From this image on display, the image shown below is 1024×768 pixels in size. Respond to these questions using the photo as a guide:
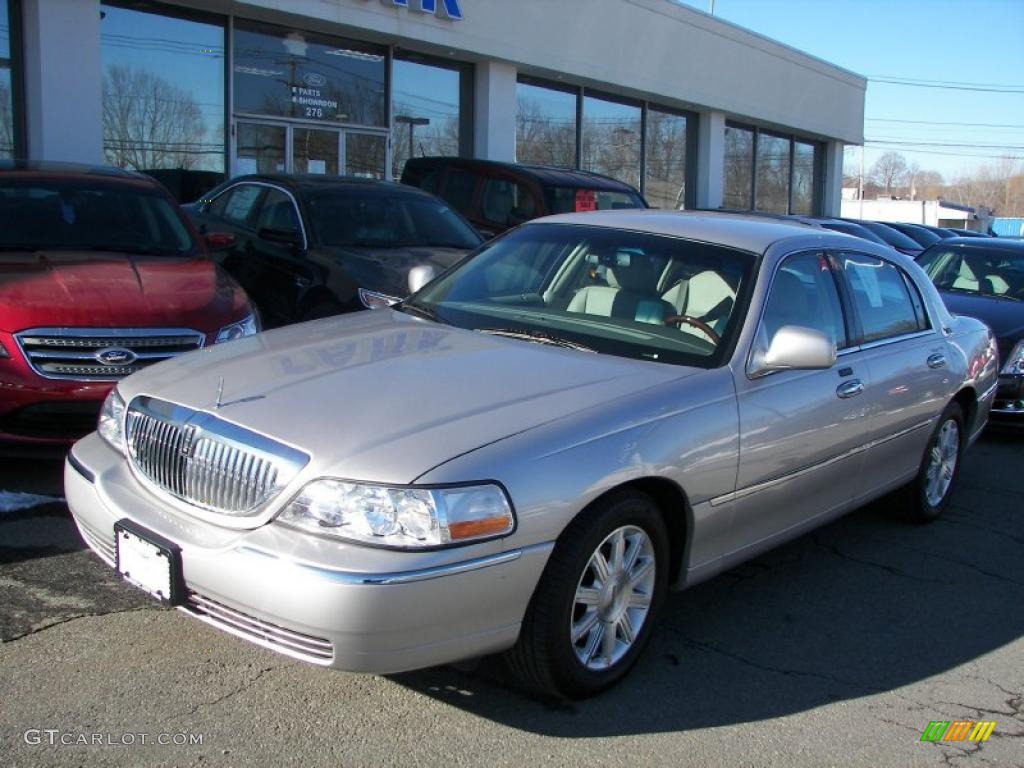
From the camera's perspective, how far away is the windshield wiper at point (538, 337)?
414 cm

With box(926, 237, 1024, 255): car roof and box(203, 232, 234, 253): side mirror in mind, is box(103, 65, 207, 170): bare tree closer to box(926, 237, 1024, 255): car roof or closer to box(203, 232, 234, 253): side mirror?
box(203, 232, 234, 253): side mirror

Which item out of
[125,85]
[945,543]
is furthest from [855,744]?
[125,85]

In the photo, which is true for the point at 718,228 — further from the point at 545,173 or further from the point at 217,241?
the point at 545,173

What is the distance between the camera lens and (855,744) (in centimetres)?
337

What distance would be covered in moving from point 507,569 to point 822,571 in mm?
2444

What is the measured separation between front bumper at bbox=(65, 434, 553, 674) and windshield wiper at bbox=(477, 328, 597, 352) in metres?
1.19

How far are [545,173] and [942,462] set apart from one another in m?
7.19

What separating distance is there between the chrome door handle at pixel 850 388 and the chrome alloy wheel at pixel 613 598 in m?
1.37

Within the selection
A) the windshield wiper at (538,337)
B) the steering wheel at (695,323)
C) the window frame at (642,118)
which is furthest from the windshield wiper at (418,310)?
the window frame at (642,118)

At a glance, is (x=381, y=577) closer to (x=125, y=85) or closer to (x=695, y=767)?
(x=695, y=767)

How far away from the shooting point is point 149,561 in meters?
3.26

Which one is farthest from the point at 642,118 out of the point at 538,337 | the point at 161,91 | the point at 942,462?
the point at 538,337

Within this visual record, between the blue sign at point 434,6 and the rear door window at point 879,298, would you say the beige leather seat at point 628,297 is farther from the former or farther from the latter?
the blue sign at point 434,6

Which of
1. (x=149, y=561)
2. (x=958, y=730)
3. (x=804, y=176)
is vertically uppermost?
(x=804, y=176)
